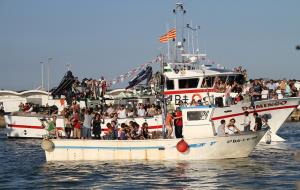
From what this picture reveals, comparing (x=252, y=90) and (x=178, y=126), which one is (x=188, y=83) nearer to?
(x=252, y=90)

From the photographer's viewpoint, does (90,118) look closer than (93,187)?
No

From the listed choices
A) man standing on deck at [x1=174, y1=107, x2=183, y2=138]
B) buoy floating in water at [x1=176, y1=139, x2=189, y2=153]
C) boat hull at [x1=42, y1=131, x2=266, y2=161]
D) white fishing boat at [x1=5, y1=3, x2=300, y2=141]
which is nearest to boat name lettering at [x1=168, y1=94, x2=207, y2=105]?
white fishing boat at [x1=5, y1=3, x2=300, y2=141]

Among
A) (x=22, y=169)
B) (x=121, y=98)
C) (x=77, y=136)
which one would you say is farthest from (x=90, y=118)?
(x=121, y=98)

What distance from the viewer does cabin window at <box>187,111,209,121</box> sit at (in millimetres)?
30891

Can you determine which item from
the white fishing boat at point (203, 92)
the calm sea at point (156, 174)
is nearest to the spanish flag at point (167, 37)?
the white fishing boat at point (203, 92)

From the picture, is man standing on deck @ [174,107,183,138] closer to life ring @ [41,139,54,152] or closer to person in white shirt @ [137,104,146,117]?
life ring @ [41,139,54,152]

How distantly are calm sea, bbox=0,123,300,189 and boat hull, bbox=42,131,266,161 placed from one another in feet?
1.27

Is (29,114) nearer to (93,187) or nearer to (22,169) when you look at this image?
(22,169)

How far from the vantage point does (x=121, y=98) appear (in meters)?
43.9

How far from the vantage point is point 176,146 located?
29.4m

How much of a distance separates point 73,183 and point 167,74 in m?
16.9

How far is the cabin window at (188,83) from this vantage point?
40781 mm

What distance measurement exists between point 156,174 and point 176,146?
3.10 metres

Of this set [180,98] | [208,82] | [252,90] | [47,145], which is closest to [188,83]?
[180,98]
